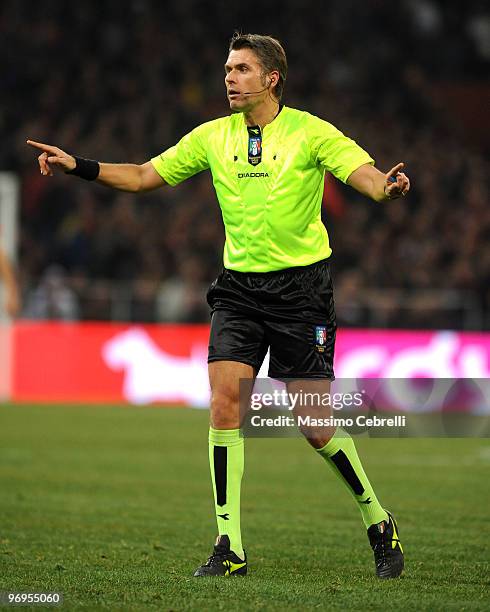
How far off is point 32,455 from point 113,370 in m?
6.66

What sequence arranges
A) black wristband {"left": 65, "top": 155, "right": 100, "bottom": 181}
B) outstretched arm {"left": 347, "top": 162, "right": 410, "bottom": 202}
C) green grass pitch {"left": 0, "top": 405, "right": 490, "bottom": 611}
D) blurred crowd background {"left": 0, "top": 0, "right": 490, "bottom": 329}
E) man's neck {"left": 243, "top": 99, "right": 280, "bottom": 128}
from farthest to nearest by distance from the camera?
blurred crowd background {"left": 0, "top": 0, "right": 490, "bottom": 329} < black wristband {"left": 65, "top": 155, "right": 100, "bottom": 181} < man's neck {"left": 243, "top": 99, "right": 280, "bottom": 128} < outstretched arm {"left": 347, "top": 162, "right": 410, "bottom": 202} < green grass pitch {"left": 0, "top": 405, "right": 490, "bottom": 611}

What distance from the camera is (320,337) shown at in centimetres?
589

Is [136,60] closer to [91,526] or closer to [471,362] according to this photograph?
[471,362]

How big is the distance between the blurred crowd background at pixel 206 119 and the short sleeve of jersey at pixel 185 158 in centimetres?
1177

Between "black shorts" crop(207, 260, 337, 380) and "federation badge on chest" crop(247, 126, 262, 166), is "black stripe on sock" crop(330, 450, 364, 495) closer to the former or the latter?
"black shorts" crop(207, 260, 337, 380)

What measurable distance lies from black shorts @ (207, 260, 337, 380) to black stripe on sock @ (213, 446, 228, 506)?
409 mm

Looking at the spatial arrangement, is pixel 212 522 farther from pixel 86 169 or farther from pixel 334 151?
pixel 334 151

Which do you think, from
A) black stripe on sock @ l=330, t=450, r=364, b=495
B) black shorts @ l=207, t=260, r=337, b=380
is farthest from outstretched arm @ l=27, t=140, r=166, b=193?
black stripe on sock @ l=330, t=450, r=364, b=495

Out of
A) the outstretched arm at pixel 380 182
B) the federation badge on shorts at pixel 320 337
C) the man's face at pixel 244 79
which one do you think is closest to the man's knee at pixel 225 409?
the federation badge on shorts at pixel 320 337

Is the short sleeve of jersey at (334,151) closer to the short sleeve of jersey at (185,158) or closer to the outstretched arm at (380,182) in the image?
the outstretched arm at (380,182)

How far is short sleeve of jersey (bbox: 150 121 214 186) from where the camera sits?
6.09 m

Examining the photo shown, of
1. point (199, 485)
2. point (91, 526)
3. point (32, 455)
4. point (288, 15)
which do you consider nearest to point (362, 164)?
point (91, 526)

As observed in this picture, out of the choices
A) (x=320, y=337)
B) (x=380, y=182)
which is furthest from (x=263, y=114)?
(x=320, y=337)

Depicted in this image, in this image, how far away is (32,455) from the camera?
11.7m
